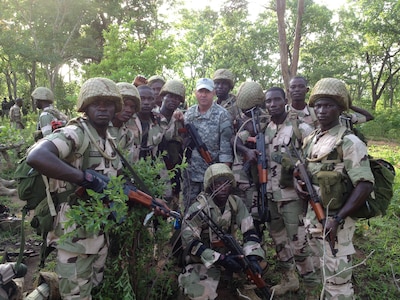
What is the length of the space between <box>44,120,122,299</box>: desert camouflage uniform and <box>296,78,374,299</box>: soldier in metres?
1.76

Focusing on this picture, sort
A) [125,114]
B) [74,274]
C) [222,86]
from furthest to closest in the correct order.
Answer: [222,86] → [125,114] → [74,274]

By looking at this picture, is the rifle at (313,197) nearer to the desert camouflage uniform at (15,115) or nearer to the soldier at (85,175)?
the soldier at (85,175)

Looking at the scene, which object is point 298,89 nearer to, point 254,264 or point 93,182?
point 254,264

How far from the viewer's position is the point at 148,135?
4.22m

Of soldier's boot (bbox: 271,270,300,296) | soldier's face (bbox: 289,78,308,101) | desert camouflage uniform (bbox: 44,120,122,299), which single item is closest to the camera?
desert camouflage uniform (bbox: 44,120,122,299)

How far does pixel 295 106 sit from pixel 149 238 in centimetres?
257

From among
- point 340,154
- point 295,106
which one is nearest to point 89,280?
point 340,154

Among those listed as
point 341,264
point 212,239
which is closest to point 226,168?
point 212,239

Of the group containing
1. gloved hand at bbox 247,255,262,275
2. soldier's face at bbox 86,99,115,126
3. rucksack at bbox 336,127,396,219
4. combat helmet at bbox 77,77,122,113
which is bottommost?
gloved hand at bbox 247,255,262,275

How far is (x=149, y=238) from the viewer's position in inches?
113

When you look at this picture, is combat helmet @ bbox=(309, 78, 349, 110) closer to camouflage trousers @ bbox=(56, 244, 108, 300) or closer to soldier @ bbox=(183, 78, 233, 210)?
soldier @ bbox=(183, 78, 233, 210)

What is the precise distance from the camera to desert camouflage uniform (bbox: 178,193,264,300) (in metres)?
3.29

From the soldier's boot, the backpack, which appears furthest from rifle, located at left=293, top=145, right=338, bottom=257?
the soldier's boot

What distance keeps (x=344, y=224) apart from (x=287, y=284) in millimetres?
1377
